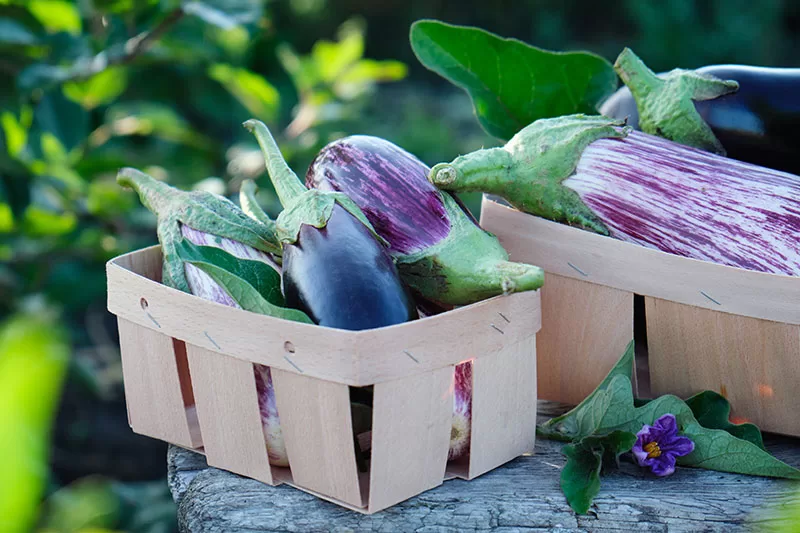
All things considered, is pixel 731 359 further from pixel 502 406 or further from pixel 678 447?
pixel 502 406

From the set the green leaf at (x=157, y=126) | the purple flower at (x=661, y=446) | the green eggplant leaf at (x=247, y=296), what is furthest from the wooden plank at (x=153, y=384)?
the green leaf at (x=157, y=126)

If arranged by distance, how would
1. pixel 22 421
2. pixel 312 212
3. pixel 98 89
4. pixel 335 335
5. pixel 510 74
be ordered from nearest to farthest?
pixel 22 421, pixel 335 335, pixel 312 212, pixel 510 74, pixel 98 89

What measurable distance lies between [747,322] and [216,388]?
1.72 feet

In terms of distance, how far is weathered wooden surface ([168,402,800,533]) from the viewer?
2.52 feet

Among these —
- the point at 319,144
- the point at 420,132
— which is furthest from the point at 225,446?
the point at 420,132

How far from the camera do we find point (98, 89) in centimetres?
174

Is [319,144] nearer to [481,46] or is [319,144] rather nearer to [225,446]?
[481,46]

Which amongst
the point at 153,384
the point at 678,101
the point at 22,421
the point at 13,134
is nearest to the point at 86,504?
the point at 153,384

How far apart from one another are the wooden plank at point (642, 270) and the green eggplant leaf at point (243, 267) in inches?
10.3

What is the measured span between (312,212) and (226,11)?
78 cm

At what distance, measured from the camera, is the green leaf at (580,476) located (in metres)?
0.78

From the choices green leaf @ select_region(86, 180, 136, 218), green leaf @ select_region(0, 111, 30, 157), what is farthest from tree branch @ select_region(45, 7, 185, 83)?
green leaf @ select_region(86, 180, 136, 218)

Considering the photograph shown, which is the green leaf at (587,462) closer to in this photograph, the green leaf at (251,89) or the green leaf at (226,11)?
the green leaf at (226,11)

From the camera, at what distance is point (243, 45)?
2.03 m
